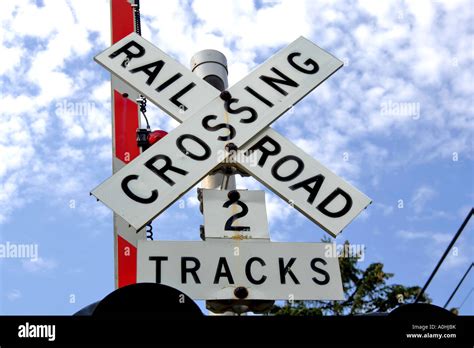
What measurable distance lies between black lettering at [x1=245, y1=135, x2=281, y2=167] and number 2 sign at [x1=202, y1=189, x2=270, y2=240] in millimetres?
202

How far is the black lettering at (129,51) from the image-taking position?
172 inches

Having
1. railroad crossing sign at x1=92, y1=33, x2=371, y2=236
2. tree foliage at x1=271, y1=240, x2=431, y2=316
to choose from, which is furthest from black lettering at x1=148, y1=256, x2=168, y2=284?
tree foliage at x1=271, y1=240, x2=431, y2=316

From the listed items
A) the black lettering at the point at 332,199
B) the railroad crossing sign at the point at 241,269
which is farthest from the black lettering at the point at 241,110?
the railroad crossing sign at the point at 241,269

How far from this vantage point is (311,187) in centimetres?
390

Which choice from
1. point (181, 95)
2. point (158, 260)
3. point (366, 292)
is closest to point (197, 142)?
point (181, 95)

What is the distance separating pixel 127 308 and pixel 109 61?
2.12 meters

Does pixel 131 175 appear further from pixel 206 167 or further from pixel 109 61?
pixel 109 61

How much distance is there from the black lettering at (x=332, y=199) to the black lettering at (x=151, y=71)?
1249 millimetres

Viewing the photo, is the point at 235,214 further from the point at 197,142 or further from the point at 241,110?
the point at 241,110

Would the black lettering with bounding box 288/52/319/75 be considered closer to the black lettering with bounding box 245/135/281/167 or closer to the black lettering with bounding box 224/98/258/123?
the black lettering with bounding box 224/98/258/123

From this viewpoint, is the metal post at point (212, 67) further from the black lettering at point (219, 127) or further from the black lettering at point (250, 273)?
the black lettering at point (250, 273)

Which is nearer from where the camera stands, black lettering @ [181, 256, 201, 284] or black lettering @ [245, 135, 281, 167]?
black lettering @ [181, 256, 201, 284]

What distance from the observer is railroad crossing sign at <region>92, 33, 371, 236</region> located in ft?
12.4

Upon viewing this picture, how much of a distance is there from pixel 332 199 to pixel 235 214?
528 millimetres
